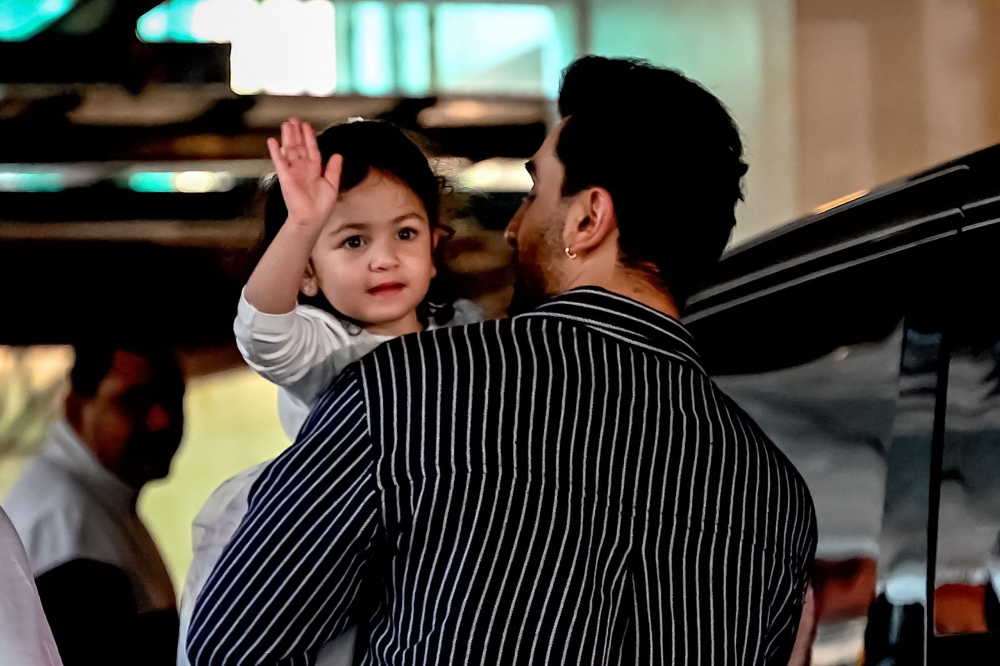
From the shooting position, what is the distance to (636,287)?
1036mm

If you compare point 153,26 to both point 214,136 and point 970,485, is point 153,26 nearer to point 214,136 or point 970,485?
point 214,136

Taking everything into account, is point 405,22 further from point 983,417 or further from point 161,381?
point 983,417

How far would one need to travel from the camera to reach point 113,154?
1103 millimetres

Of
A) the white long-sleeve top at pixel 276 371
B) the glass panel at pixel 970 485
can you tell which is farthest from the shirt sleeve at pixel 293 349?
the glass panel at pixel 970 485

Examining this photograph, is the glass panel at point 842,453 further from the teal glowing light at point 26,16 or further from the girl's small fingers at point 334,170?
the teal glowing light at point 26,16

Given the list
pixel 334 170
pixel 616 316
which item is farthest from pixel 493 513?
pixel 334 170

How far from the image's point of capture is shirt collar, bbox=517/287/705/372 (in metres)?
0.94

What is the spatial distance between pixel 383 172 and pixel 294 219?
12 centimetres

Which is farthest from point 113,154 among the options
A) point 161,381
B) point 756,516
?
point 756,516

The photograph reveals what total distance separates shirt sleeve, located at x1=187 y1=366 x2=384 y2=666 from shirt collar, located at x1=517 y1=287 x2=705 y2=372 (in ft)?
0.67

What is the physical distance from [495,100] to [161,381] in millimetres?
490

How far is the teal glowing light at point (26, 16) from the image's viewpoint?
1.08 meters

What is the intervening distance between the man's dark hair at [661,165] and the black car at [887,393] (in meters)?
0.25

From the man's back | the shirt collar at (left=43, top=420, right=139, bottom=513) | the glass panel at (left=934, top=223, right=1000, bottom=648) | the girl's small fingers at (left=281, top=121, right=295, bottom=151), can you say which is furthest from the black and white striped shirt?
the glass panel at (left=934, top=223, right=1000, bottom=648)
